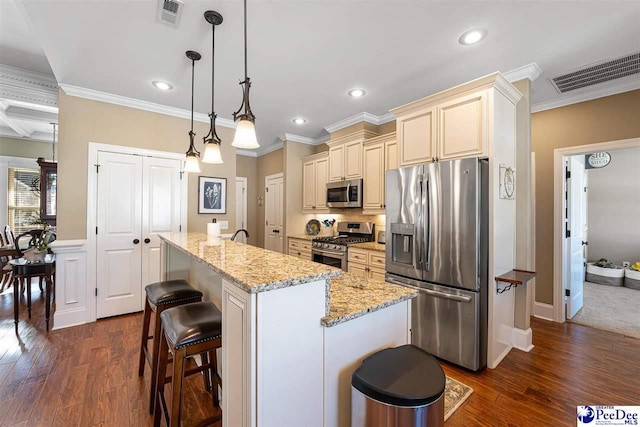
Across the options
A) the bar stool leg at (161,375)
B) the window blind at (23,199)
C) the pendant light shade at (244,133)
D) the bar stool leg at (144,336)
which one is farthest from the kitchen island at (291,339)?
the window blind at (23,199)

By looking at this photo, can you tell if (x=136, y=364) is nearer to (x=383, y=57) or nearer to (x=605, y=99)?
(x=383, y=57)

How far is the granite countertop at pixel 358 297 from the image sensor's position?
1144 mm

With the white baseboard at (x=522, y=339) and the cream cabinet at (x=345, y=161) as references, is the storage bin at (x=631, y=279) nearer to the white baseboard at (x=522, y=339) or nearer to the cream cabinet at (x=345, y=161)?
the white baseboard at (x=522, y=339)

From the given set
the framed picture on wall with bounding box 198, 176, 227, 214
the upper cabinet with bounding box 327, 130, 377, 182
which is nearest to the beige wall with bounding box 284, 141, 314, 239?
the upper cabinet with bounding box 327, 130, 377, 182

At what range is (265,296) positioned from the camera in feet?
3.11

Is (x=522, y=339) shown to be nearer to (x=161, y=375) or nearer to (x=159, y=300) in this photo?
(x=161, y=375)

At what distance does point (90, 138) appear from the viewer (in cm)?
320

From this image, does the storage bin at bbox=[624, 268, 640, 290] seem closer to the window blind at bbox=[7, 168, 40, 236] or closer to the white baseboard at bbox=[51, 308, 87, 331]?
the white baseboard at bbox=[51, 308, 87, 331]

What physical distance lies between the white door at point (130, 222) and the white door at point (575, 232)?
507 cm

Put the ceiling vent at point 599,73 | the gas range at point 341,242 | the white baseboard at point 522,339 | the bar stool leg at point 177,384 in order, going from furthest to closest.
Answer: the gas range at point 341,242
the white baseboard at point 522,339
the ceiling vent at point 599,73
the bar stool leg at point 177,384

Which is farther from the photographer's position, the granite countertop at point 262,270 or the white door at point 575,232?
the white door at point 575,232

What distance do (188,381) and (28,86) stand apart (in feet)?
12.5

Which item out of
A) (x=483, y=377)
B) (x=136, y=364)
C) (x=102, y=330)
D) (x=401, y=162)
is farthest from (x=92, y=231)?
(x=483, y=377)

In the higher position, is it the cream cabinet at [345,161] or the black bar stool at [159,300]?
the cream cabinet at [345,161]
